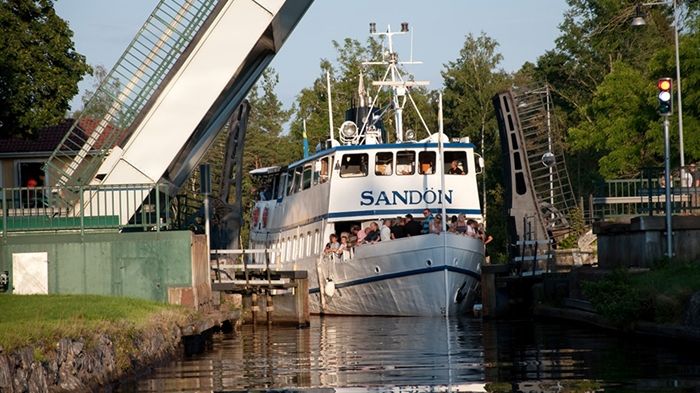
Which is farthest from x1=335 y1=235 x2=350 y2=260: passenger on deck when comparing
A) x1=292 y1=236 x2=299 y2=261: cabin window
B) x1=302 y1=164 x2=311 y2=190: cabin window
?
x1=292 y1=236 x2=299 y2=261: cabin window

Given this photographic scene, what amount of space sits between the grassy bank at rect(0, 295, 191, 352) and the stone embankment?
10 cm

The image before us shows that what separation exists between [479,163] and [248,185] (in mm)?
47201

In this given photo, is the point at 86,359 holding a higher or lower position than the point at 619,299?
lower

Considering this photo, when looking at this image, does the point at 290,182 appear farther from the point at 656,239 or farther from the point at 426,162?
the point at 656,239

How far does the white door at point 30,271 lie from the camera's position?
89.1 feet

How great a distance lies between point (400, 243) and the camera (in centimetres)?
3509

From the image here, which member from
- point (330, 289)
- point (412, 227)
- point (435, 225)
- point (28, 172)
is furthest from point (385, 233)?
point (28, 172)

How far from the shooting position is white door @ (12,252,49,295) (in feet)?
89.1

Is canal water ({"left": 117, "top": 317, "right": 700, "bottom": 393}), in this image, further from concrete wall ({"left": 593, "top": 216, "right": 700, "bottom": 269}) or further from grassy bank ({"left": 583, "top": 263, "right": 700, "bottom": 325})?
concrete wall ({"left": 593, "top": 216, "right": 700, "bottom": 269})

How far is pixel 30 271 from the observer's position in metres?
27.2

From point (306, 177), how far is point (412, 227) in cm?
719

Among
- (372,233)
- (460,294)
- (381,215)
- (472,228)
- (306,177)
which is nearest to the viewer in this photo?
(460,294)

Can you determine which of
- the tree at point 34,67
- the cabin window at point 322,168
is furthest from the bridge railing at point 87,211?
the cabin window at point 322,168

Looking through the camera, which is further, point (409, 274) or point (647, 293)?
point (409, 274)
